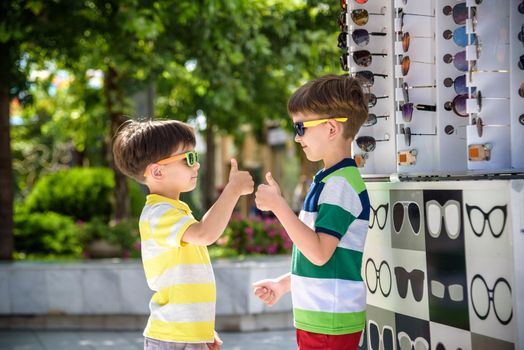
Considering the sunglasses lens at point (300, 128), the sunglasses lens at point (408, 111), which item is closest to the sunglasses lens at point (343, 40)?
the sunglasses lens at point (408, 111)

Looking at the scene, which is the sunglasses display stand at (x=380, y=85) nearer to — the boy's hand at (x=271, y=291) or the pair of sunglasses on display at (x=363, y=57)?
the pair of sunglasses on display at (x=363, y=57)

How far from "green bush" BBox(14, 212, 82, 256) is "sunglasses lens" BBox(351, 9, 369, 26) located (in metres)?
7.87

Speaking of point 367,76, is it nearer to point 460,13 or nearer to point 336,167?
point 460,13

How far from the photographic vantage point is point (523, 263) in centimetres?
241

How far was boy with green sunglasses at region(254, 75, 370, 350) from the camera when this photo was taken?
2637 millimetres

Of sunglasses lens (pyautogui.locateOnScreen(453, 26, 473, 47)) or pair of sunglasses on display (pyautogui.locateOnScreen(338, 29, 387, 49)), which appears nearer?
sunglasses lens (pyautogui.locateOnScreen(453, 26, 473, 47))

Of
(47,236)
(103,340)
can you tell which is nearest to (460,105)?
(103,340)

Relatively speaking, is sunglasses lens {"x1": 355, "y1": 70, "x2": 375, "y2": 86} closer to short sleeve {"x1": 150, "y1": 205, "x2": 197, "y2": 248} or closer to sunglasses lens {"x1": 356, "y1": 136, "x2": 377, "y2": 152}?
sunglasses lens {"x1": 356, "y1": 136, "x2": 377, "y2": 152}

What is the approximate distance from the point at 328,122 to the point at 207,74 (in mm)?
7184

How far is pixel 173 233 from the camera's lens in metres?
3.01

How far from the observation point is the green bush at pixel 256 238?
970 cm

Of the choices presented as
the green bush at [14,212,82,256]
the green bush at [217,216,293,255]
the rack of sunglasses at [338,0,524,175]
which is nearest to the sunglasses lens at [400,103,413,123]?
the rack of sunglasses at [338,0,524,175]

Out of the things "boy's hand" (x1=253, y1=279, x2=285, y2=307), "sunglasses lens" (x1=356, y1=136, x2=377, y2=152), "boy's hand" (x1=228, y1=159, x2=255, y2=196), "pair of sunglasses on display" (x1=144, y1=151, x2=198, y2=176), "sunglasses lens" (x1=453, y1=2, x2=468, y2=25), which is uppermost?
"sunglasses lens" (x1=453, y1=2, x2=468, y2=25)

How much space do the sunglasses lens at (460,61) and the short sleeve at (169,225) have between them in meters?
1.23
